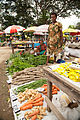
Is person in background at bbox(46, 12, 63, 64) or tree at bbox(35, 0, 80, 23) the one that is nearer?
person in background at bbox(46, 12, 63, 64)

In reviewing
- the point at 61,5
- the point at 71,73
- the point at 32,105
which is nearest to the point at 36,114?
the point at 32,105

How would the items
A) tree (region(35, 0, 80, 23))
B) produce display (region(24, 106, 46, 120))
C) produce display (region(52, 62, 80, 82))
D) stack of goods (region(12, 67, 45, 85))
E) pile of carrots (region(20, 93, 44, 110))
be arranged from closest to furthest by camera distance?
1. produce display (region(52, 62, 80, 82))
2. produce display (region(24, 106, 46, 120))
3. pile of carrots (region(20, 93, 44, 110))
4. stack of goods (region(12, 67, 45, 85))
5. tree (region(35, 0, 80, 23))

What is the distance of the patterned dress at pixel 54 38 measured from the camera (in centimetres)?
Answer: 346

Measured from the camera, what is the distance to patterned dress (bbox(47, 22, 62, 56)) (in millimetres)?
3464

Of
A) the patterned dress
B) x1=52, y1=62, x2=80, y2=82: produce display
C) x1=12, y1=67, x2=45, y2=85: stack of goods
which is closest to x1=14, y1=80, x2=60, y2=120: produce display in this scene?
x1=12, y1=67, x2=45, y2=85: stack of goods

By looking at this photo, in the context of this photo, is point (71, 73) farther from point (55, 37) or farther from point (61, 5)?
point (61, 5)

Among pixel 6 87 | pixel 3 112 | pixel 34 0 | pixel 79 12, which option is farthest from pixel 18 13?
pixel 3 112

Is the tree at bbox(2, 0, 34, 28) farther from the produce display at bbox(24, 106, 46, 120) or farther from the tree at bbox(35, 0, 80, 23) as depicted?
the produce display at bbox(24, 106, 46, 120)

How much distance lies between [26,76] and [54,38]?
1.79 metres

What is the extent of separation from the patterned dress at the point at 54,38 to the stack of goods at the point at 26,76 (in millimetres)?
1062

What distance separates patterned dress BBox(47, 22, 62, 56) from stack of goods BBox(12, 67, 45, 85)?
1062mm

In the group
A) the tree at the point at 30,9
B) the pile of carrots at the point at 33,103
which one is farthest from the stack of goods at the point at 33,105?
the tree at the point at 30,9

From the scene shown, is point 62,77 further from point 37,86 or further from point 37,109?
point 37,86

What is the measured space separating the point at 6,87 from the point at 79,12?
15.9 meters
